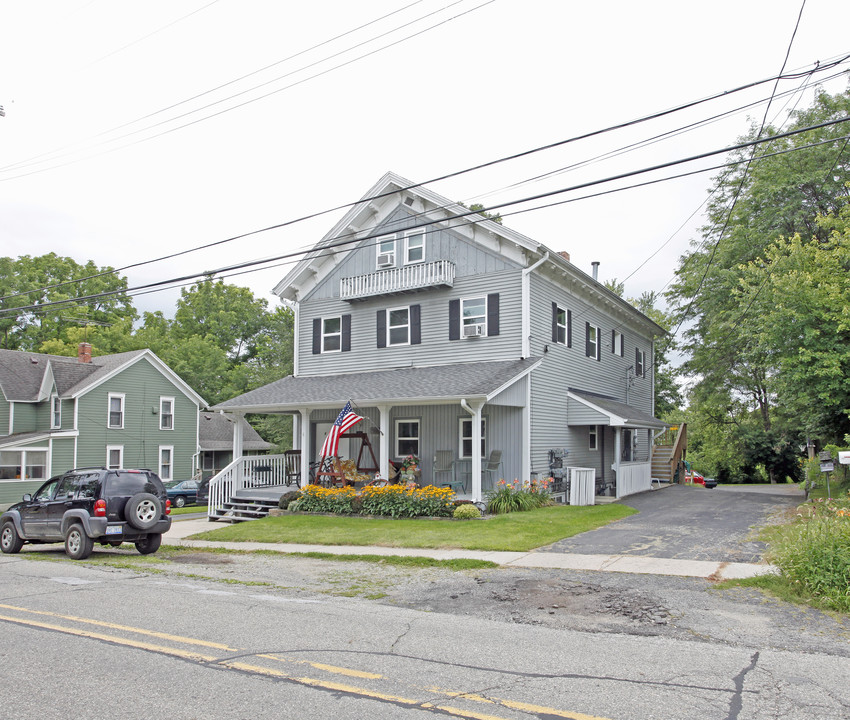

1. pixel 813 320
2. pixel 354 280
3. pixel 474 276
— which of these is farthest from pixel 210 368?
pixel 813 320

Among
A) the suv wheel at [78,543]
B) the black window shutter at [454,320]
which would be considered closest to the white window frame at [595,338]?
the black window shutter at [454,320]

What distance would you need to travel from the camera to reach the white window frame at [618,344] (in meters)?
27.3

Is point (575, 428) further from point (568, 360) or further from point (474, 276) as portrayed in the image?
point (474, 276)

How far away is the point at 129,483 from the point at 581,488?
12.5 metres

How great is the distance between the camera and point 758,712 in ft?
15.3

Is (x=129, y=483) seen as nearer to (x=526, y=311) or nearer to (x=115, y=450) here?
(x=526, y=311)

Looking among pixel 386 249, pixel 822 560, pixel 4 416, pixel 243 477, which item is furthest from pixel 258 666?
pixel 4 416

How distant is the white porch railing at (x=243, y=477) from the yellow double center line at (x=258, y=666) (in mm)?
12982

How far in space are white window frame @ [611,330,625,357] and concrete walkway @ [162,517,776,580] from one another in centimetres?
1629

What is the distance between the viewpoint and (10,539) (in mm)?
14656

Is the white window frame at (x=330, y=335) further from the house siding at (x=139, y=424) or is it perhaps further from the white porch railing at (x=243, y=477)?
the house siding at (x=139, y=424)

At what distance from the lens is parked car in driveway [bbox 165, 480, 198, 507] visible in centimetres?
3247

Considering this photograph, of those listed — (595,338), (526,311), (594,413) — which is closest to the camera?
(526,311)

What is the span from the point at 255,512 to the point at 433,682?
15.9 metres
